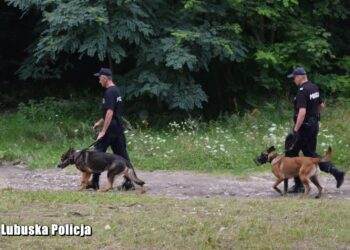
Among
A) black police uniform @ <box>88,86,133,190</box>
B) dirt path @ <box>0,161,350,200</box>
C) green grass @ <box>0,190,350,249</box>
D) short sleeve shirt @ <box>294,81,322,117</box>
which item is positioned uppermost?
short sleeve shirt @ <box>294,81,322,117</box>

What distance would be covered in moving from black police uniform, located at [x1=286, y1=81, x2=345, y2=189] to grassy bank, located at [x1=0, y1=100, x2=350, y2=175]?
2.11 meters

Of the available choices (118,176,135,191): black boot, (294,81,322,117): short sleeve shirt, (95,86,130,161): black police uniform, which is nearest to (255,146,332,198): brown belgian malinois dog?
(294,81,322,117): short sleeve shirt

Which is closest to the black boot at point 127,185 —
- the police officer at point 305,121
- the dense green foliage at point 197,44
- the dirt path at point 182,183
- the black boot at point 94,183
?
the dirt path at point 182,183

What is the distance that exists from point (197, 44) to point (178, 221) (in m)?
8.57

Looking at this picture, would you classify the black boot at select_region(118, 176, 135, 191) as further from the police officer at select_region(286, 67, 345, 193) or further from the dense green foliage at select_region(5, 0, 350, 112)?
the dense green foliage at select_region(5, 0, 350, 112)

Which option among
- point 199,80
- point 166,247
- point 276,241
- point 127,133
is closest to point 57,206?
point 166,247

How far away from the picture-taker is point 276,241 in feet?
24.6

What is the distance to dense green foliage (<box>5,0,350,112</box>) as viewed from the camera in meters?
15.6

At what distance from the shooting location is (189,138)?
14.5 meters

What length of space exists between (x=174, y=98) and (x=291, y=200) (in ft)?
21.9

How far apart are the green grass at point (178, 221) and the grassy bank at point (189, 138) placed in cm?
376

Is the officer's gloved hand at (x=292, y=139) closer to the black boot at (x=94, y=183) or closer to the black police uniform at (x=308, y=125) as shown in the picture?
the black police uniform at (x=308, y=125)

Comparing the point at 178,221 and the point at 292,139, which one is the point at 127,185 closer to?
the point at 292,139

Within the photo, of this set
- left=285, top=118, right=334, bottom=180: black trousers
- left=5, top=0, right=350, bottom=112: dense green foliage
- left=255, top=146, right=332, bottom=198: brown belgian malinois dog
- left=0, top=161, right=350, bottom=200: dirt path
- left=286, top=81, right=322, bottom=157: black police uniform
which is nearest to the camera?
left=255, top=146, right=332, bottom=198: brown belgian malinois dog
